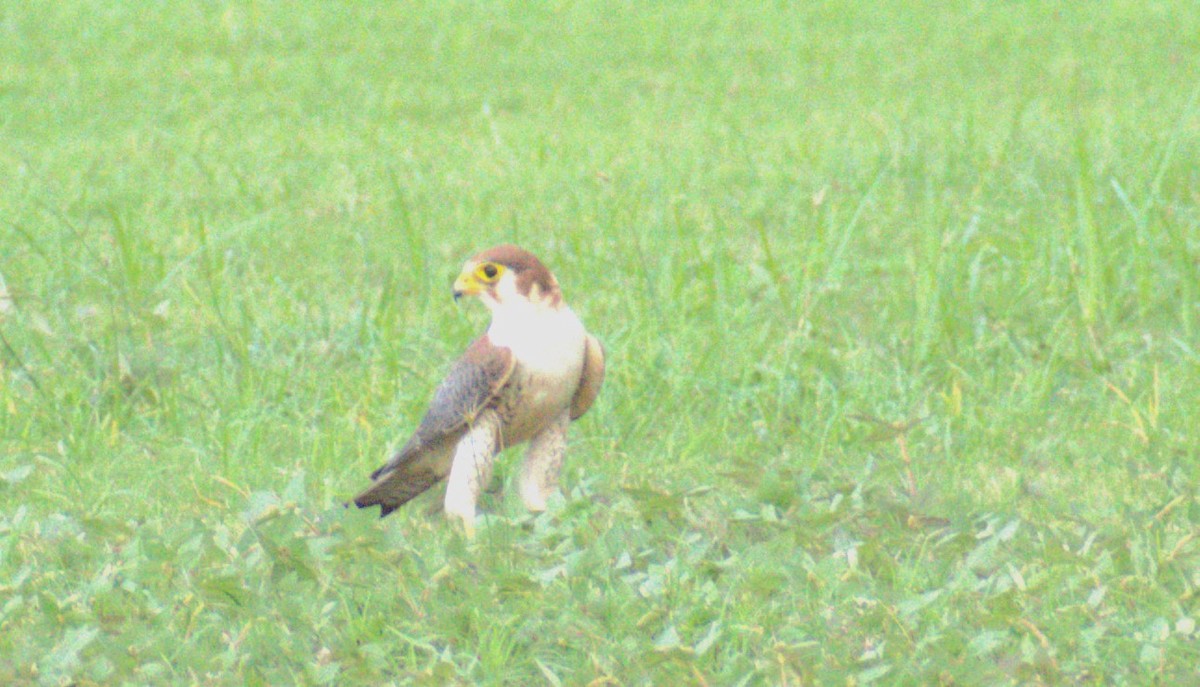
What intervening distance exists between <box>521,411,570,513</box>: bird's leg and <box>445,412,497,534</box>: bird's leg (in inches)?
6.3

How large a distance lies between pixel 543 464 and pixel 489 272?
0.59m

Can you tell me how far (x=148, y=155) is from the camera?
331 inches

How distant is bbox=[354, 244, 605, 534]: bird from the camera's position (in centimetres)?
376

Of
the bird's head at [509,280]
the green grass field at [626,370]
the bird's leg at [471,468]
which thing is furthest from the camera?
the bird's leg at [471,468]

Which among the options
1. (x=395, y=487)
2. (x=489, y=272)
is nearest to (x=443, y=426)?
(x=395, y=487)

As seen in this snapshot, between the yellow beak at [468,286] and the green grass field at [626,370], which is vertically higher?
the yellow beak at [468,286]

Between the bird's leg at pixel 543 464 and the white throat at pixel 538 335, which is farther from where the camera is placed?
the bird's leg at pixel 543 464

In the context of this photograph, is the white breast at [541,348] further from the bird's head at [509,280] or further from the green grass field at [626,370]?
the green grass field at [626,370]

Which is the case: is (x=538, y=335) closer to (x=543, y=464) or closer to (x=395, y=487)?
(x=543, y=464)

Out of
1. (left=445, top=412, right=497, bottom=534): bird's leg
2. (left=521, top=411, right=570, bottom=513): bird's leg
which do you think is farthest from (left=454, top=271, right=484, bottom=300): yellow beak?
(left=521, top=411, right=570, bottom=513): bird's leg

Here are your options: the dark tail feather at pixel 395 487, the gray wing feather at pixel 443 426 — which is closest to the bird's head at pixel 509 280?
the gray wing feather at pixel 443 426

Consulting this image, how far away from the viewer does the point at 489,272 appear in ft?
12.3

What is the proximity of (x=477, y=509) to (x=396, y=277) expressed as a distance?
222 centimetres

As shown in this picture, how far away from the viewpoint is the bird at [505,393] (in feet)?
12.3
